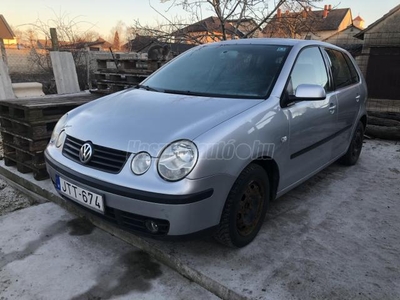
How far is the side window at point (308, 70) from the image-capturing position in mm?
2738

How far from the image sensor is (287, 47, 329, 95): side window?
274 cm

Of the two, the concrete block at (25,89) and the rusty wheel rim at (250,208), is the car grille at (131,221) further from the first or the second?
the concrete block at (25,89)

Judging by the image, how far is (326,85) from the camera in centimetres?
325

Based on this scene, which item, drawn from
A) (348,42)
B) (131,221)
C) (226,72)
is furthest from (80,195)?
(348,42)

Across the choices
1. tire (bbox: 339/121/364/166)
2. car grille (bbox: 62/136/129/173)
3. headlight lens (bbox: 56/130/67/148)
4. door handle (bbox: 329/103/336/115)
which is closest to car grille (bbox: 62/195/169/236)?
car grille (bbox: 62/136/129/173)

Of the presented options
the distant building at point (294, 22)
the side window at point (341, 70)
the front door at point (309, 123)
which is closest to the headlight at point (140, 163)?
the front door at point (309, 123)

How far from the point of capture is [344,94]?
11.6 ft

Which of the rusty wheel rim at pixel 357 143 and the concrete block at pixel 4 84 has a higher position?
the concrete block at pixel 4 84

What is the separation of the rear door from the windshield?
95cm

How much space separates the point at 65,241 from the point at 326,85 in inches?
109

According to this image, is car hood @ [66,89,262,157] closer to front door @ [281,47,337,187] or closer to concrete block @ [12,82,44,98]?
front door @ [281,47,337,187]

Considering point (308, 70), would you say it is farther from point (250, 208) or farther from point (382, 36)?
point (382, 36)

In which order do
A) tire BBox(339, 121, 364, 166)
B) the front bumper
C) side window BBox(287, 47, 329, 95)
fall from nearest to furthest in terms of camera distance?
the front bumper
side window BBox(287, 47, 329, 95)
tire BBox(339, 121, 364, 166)

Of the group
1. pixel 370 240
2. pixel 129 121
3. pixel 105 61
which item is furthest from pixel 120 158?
pixel 105 61
